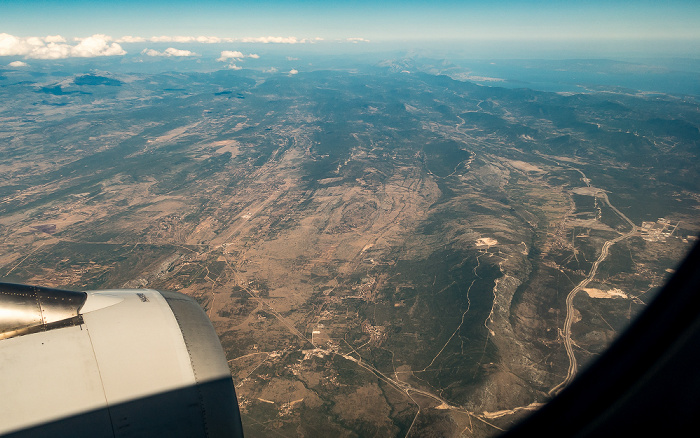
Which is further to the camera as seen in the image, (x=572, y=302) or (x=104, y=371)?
(x=572, y=302)

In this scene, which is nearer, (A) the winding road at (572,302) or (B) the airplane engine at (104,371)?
(B) the airplane engine at (104,371)

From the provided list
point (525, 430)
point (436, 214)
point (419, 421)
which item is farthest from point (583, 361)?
point (436, 214)

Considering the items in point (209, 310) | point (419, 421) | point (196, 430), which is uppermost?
point (196, 430)

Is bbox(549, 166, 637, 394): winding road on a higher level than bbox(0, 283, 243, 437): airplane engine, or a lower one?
lower

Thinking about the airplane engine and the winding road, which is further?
the winding road

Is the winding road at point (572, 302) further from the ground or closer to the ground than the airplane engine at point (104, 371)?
closer to the ground

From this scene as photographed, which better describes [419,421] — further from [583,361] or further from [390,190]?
[390,190]

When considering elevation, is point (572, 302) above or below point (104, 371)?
below

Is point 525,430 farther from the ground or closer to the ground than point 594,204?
farther from the ground
